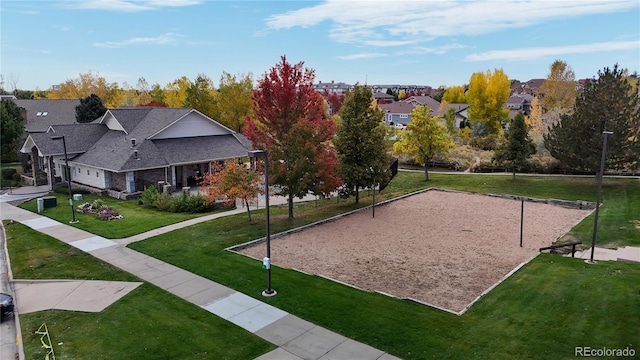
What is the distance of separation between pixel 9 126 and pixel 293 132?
35.8m

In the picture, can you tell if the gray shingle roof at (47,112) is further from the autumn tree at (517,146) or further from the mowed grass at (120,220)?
the autumn tree at (517,146)

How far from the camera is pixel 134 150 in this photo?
32406 mm

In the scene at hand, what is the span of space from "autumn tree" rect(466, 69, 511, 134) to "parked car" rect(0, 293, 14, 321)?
56.3 m

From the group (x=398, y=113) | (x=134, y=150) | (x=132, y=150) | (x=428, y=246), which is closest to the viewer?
(x=428, y=246)

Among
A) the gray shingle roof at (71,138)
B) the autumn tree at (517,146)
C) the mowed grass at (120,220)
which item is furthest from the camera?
the gray shingle roof at (71,138)

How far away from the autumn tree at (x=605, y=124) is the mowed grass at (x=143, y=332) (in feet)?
88.1

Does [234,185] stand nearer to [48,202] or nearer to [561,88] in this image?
[48,202]

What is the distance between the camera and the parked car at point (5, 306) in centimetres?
1345

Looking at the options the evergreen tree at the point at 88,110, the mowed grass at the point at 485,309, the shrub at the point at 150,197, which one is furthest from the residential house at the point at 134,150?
the mowed grass at the point at 485,309

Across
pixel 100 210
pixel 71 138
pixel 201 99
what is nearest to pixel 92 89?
pixel 201 99

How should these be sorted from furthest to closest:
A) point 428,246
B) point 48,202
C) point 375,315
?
point 48,202 < point 428,246 < point 375,315

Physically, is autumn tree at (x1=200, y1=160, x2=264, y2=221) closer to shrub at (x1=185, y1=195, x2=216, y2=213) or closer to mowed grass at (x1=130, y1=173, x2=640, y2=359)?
shrub at (x1=185, y1=195, x2=216, y2=213)

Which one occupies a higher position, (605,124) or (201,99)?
(201,99)

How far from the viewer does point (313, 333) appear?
1180 centimetres
